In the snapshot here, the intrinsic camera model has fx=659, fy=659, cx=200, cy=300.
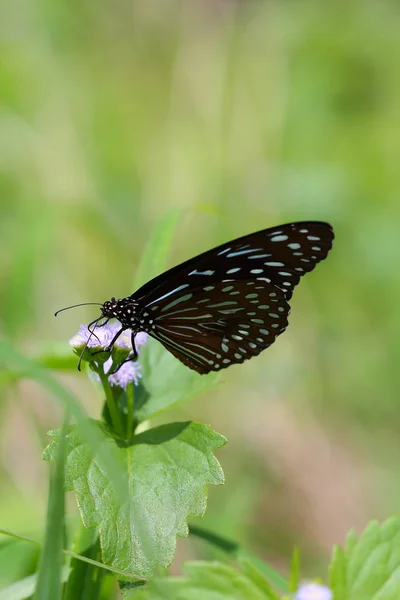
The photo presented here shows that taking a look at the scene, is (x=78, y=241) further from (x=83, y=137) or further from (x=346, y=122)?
(x=346, y=122)

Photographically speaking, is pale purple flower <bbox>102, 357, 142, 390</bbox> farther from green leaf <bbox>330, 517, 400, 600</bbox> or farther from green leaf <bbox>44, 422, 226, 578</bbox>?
green leaf <bbox>330, 517, 400, 600</bbox>

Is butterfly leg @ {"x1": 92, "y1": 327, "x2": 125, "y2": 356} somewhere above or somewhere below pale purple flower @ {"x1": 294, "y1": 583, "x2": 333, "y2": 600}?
above

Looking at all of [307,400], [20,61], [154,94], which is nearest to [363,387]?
[307,400]

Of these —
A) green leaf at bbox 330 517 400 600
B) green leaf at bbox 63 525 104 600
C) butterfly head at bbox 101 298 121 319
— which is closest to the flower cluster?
butterfly head at bbox 101 298 121 319

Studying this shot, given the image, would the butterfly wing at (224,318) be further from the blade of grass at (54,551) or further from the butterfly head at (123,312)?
the blade of grass at (54,551)

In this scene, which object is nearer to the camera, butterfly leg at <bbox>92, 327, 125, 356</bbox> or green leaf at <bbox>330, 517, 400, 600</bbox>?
green leaf at <bbox>330, 517, 400, 600</bbox>

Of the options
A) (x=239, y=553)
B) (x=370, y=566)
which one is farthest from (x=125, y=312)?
(x=370, y=566)

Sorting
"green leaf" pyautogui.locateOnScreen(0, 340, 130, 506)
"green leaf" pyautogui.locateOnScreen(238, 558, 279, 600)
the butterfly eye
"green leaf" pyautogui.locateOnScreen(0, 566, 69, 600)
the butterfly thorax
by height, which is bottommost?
"green leaf" pyautogui.locateOnScreen(0, 566, 69, 600)
